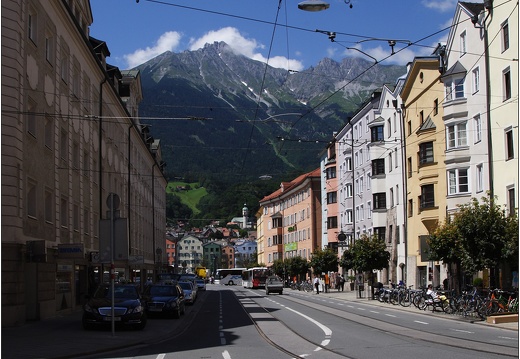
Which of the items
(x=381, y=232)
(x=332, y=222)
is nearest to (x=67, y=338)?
(x=381, y=232)

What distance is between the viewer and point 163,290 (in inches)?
1262

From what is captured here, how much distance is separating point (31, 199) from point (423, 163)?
28.4 m

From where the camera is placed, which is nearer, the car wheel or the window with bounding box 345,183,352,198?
the car wheel

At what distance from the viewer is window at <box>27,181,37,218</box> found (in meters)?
26.0

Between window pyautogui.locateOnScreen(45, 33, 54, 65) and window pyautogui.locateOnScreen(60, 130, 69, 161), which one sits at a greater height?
window pyautogui.locateOnScreen(45, 33, 54, 65)

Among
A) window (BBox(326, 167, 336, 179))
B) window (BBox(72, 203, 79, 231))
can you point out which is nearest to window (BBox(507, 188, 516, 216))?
window (BBox(72, 203, 79, 231))

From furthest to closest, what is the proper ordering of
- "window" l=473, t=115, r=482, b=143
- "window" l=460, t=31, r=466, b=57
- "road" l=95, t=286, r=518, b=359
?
1. "window" l=460, t=31, r=466, b=57
2. "window" l=473, t=115, r=482, b=143
3. "road" l=95, t=286, r=518, b=359

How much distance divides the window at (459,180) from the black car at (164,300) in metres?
Answer: 18.9

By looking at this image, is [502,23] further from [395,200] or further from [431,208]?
[395,200]

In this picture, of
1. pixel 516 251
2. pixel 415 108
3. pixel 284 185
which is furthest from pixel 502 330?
pixel 284 185

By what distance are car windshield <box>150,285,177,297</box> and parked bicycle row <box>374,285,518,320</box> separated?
12206 millimetres

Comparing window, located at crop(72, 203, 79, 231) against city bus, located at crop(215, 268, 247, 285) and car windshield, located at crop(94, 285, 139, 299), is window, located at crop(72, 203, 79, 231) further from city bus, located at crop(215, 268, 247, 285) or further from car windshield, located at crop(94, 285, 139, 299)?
city bus, located at crop(215, 268, 247, 285)

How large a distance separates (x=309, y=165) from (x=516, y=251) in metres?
119

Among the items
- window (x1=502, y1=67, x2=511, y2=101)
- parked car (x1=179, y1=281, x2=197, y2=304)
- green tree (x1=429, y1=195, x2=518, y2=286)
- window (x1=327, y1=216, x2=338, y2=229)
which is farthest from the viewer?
window (x1=327, y1=216, x2=338, y2=229)
